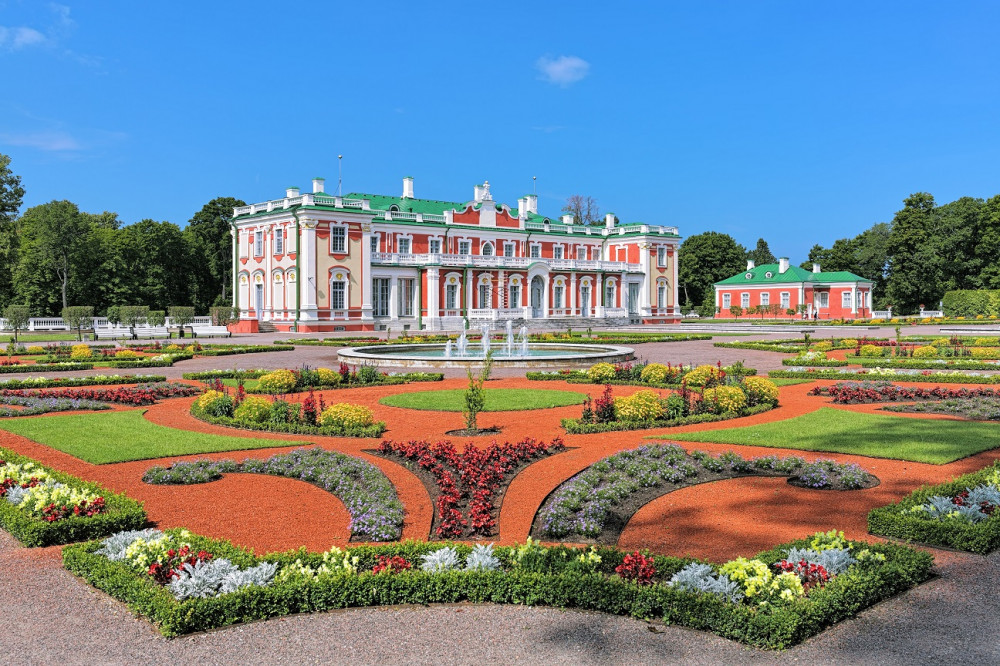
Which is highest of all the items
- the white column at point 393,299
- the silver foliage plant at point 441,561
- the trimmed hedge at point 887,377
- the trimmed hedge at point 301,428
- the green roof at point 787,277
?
the green roof at point 787,277

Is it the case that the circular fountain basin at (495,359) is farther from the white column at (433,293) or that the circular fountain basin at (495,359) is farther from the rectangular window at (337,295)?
the white column at (433,293)

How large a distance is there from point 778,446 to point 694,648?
6270 millimetres

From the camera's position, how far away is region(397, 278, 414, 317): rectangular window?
52812 mm

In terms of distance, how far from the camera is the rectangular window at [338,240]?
48938mm

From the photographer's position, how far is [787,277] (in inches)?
2958

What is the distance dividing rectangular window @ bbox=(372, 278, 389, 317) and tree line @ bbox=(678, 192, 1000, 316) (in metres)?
40.9

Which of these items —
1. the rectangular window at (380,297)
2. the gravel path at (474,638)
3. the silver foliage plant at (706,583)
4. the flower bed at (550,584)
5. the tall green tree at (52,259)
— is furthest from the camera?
the tall green tree at (52,259)

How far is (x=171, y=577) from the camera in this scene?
17.5 ft

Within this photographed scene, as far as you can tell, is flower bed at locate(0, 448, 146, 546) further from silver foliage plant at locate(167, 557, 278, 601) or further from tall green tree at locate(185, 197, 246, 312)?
tall green tree at locate(185, 197, 246, 312)

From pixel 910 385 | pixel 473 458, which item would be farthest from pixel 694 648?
pixel 910 385

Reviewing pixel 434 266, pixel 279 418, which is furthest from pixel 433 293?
pixel 279 418

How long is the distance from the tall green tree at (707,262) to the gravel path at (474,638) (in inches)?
3278

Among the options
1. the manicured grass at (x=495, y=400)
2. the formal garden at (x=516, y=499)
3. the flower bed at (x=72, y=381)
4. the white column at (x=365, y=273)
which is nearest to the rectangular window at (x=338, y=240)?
the white column at (x=365, y=273)

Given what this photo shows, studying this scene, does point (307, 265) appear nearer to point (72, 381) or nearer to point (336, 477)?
point (72, 381)
